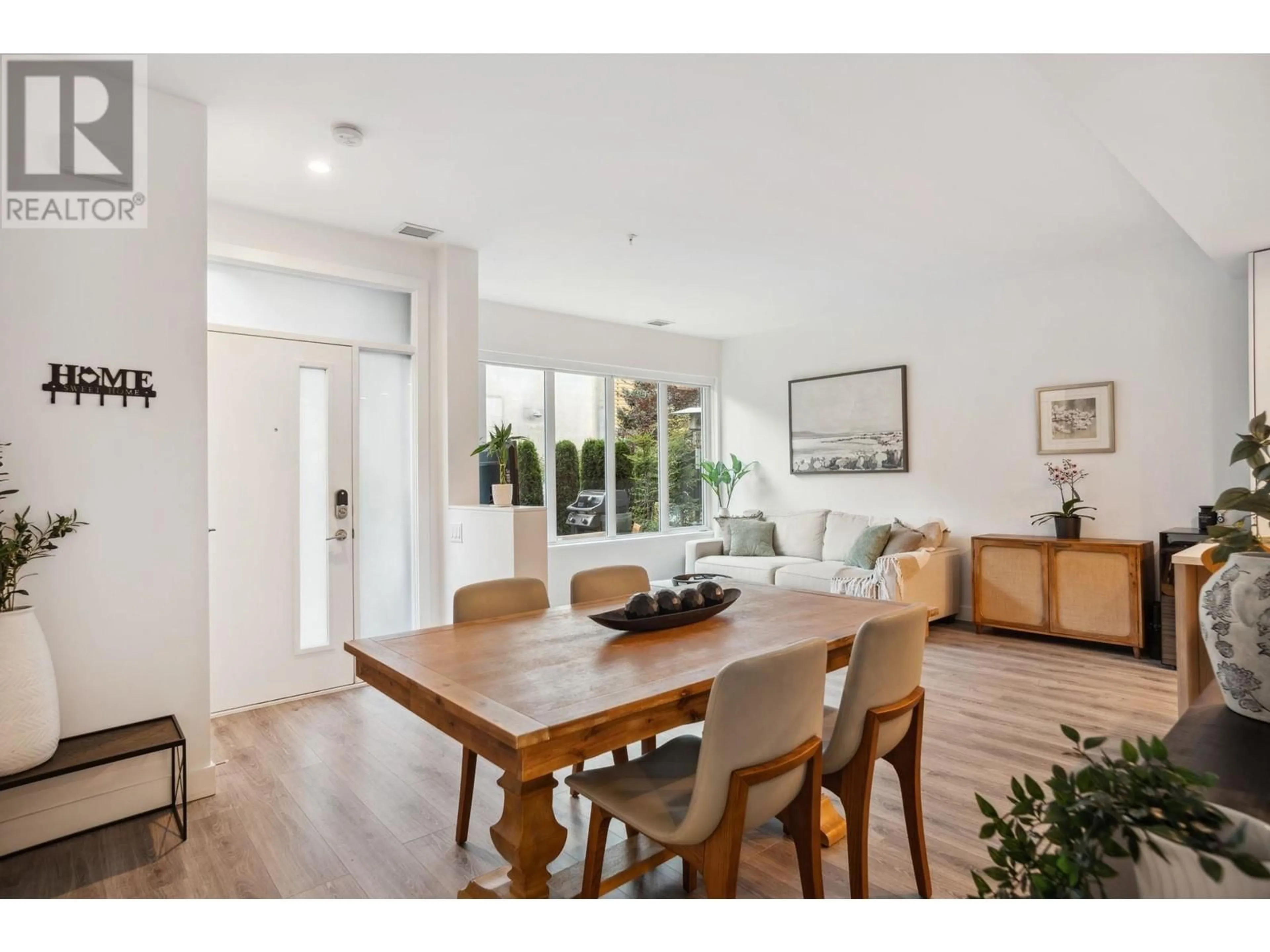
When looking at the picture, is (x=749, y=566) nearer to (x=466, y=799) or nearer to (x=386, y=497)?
(x=386, y=497)

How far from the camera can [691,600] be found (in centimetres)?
235

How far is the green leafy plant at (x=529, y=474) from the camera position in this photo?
6.10 meters

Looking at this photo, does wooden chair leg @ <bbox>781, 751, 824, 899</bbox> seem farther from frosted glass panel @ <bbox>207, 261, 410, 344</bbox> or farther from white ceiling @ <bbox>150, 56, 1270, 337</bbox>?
frosted glass panel @ <bbox>207, 261, 410, 344</bbox>

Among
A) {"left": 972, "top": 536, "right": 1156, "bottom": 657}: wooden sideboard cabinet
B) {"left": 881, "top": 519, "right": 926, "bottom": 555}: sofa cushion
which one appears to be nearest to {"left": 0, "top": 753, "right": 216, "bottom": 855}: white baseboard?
{"left": 881, "top": 519, "right": 926, "bottom": 555}: sofa cushion

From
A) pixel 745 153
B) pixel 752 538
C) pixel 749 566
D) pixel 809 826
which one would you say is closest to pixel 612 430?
pixel 752 538

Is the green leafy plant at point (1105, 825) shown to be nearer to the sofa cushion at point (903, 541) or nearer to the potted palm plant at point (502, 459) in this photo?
the potted palm plant at point (502, 459)

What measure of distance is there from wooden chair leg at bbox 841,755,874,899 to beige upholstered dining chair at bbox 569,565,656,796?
0.95m

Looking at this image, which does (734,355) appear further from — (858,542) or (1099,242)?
(1099,242)

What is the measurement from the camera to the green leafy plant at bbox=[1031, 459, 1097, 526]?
4938mm

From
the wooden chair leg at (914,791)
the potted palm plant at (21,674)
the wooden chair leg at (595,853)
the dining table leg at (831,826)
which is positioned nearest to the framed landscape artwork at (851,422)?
the dining table leg at (831,826)

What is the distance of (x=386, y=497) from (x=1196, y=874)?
4166 millimetres

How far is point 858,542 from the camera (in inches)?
223

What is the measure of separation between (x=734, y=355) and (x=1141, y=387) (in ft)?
12.3
